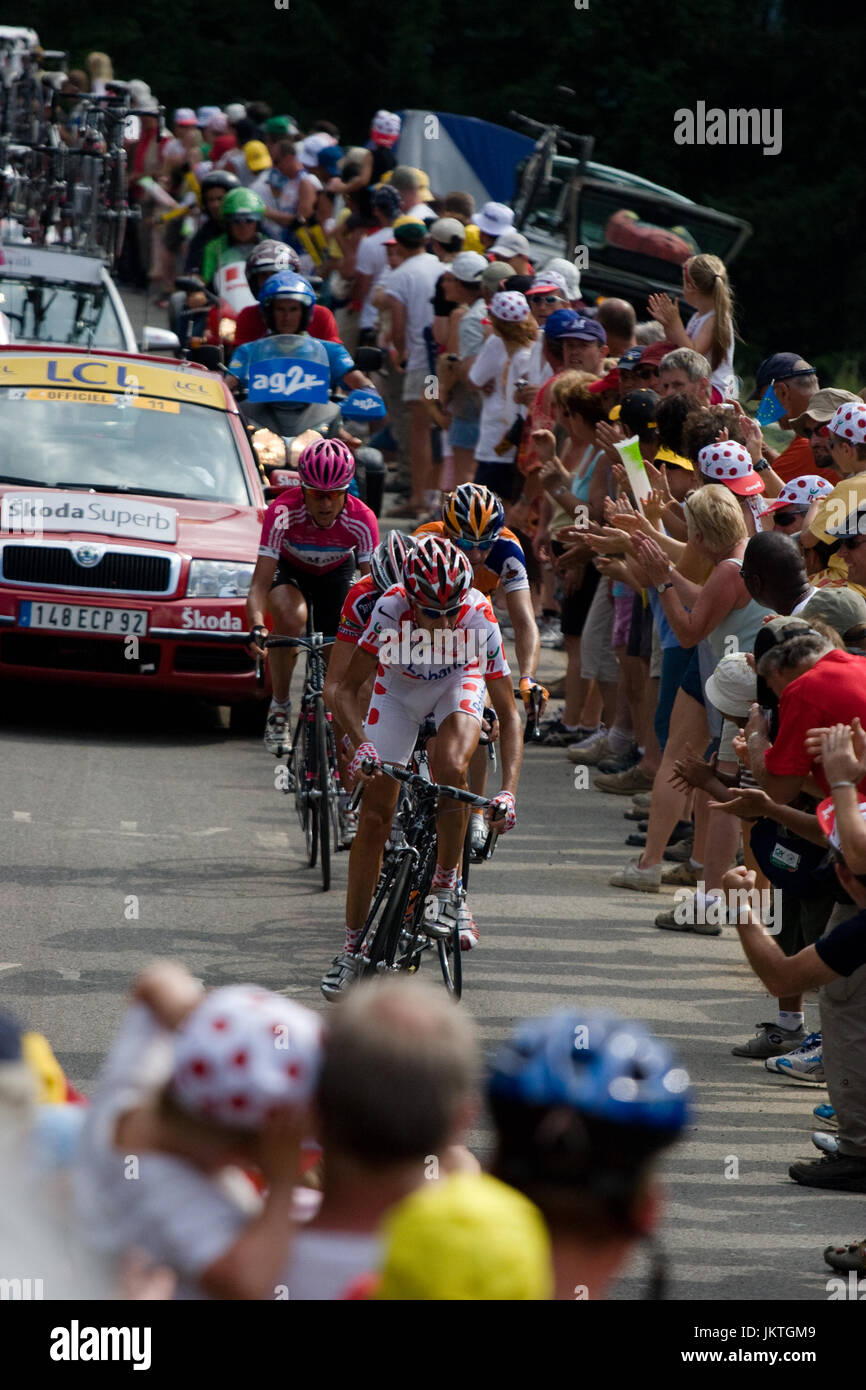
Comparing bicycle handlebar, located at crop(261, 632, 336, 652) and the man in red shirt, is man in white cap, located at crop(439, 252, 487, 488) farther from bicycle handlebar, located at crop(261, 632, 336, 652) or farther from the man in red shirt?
the man in red shirt

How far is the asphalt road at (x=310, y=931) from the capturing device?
618 cm

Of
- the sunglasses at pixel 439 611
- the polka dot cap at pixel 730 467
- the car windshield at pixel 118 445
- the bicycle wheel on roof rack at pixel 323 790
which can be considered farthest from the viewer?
the car windshield at pixel 118 445

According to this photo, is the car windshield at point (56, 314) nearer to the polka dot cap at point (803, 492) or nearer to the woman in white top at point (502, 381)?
the woman in white top at point (502, 381)

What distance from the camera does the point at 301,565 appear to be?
10.0m

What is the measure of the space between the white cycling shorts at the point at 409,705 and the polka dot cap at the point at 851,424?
1962mm

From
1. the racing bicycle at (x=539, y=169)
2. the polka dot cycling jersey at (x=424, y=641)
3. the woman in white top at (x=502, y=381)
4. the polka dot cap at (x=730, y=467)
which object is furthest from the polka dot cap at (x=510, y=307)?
the racing bicycle at (x=539, y=169)

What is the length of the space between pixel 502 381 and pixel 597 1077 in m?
12.3

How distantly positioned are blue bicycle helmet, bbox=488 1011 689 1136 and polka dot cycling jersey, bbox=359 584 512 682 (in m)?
4.78

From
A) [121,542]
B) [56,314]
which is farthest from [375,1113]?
[56,314]

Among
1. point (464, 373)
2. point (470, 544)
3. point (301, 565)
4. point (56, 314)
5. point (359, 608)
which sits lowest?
point (464, 373)

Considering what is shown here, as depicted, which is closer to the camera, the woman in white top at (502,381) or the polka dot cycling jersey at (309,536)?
the polka dot cycling jersey at (309,536)

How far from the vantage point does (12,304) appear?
51.6 feet

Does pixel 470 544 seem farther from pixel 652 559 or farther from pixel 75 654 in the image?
pixel 75 654

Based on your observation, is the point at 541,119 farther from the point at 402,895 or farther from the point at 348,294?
the point at 402,895
